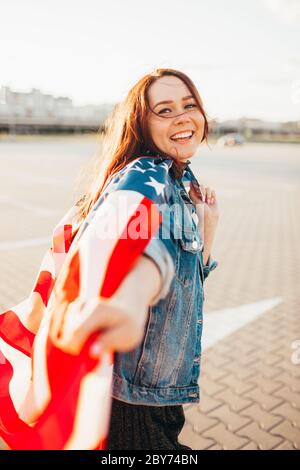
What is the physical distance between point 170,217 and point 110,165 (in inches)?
14.2

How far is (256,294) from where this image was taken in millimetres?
5379

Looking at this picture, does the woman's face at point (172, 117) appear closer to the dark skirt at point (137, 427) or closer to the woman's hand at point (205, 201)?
the woman's hand at point (205, 201)

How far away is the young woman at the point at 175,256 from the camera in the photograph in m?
1.49

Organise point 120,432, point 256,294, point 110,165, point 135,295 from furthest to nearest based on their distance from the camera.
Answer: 1. point 256,294
2. point 120,432
3. point 110,165
4. point 135,295

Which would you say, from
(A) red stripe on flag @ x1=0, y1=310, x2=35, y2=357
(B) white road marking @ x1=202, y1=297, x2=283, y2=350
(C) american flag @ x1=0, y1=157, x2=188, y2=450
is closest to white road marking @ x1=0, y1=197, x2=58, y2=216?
(B) white road marking @ x1=202, y1=297, x2=283, y2=350

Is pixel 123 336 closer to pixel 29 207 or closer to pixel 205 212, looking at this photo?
pixel 205 212

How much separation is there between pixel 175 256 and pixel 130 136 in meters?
0.51

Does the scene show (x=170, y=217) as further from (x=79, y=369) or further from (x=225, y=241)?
(x=225, y=241)

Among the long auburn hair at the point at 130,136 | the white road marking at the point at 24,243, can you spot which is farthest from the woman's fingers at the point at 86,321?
the white road marking at the point at 24,243

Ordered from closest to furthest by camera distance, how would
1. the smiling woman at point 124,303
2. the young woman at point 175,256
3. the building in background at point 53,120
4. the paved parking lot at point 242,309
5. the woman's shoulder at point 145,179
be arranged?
1. the smiling woman at point 124,303
2. the woman's shoulder at point 145,179
3. the young woman at point 175,256
4. the paved parking lot at point 242,309
5. the building in background at point 53,120

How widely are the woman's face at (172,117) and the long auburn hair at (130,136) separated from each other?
19mm
